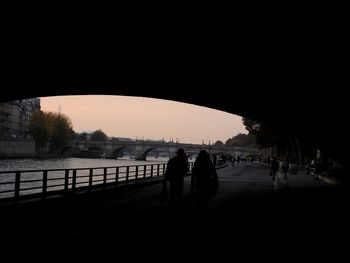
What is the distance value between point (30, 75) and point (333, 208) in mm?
10829

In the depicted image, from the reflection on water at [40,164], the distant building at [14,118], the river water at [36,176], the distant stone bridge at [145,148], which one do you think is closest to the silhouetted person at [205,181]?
the river water at [36,176]

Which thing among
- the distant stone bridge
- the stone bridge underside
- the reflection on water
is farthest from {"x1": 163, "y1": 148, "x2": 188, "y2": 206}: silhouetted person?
the distant stone bridge

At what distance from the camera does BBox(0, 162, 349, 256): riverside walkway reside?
31.9 feet

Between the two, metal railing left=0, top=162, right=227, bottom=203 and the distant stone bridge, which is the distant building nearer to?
the distant stone bridge

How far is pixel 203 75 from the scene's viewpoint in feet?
56.6

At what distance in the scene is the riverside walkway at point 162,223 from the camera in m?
9.73

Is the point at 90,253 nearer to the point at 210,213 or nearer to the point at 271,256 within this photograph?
the point at 271,256

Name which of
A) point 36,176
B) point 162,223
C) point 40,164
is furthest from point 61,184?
point 40,164

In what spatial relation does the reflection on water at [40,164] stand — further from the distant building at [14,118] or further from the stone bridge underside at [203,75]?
the distant building at [14,118]

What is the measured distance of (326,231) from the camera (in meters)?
11.8

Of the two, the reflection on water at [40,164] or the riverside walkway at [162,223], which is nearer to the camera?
the riverside walkway at [162,223]

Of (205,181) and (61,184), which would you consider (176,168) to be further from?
(61,184)

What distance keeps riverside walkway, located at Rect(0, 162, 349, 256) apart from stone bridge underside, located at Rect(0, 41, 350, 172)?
395 centimetres

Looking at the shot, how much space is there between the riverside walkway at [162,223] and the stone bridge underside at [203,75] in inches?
156
